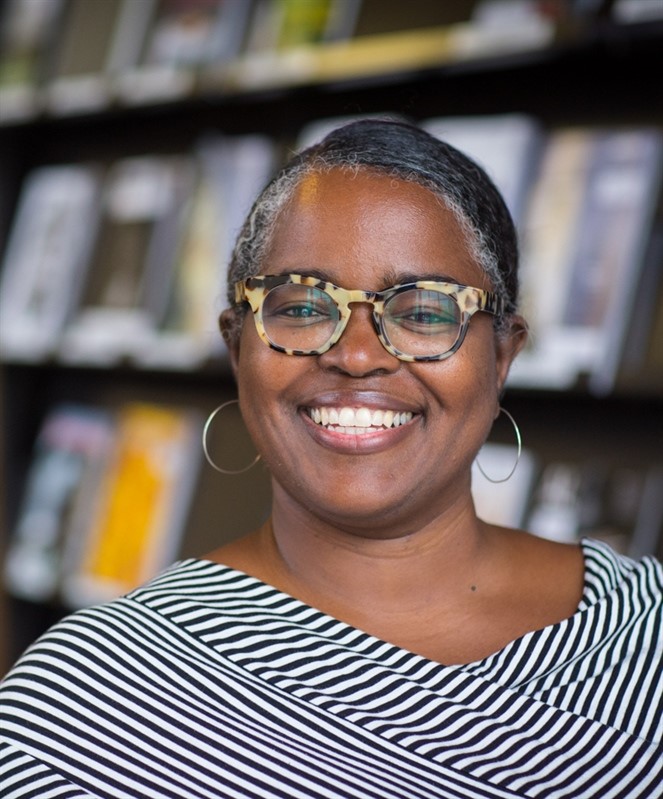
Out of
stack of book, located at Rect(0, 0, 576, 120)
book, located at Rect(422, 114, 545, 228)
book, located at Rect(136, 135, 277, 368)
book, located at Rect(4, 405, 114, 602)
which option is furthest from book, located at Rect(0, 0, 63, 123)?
book, located at Rect(422, 114, 545, 228)

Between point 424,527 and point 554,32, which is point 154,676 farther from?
point 554,32

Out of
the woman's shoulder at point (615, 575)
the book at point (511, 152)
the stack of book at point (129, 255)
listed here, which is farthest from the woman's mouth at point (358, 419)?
the stack of book at point (129, 255)

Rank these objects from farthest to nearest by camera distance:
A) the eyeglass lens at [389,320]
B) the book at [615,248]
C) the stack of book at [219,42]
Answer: the stack of book at [219,42]
the book at [615,248]
the eyeglass lens at [389,320]

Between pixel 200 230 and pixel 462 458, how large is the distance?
1.41 metres

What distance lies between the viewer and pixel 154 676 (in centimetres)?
125

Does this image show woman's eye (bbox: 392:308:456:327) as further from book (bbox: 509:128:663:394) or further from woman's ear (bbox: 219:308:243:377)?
book (bbox: 509:128:663:394)

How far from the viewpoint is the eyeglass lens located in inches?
50.3

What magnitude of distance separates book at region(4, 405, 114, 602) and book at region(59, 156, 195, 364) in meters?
0.27

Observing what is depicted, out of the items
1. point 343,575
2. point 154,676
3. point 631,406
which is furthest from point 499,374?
point 631,406

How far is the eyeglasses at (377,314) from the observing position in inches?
50.3

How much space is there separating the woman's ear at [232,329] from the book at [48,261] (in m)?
1.39

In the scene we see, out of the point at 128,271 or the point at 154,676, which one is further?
the point at 128,271

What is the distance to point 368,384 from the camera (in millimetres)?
1290

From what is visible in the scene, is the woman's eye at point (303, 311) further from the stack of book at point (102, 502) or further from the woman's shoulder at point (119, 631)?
the stack of book at point (102, 502)
